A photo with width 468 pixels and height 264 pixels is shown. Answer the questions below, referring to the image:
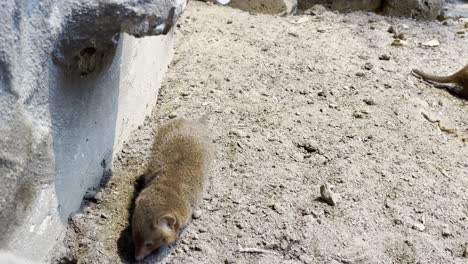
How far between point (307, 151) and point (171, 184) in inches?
33.2

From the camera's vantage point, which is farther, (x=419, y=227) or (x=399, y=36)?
(x=399, y=36)

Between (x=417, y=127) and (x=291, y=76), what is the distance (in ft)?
2.80

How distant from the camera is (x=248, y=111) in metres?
3.47

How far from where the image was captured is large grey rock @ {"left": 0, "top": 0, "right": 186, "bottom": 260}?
188cm

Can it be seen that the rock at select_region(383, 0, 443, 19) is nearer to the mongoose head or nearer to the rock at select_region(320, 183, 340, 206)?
the rock at select_region(320, 183, 340, 206)

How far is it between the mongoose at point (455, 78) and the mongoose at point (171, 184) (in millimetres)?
1708

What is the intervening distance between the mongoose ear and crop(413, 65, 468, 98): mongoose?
231 centimetres

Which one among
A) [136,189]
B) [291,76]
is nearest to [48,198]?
[136,189]

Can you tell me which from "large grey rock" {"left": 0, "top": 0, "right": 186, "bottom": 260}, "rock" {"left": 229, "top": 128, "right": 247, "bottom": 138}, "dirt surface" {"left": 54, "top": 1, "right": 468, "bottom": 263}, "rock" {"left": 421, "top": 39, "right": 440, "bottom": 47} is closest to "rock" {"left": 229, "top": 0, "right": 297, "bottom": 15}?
"dirt surface" {"left": 54, "top": 1, "right": 468, "bottom": 263}

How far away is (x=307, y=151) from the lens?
323 centimetres

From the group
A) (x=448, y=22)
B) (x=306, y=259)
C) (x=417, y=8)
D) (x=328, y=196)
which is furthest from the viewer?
(x=417, y=8)

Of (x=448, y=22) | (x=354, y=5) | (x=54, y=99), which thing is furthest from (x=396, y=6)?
Answer: (x=54, y=99)

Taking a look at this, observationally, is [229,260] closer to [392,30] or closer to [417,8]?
[392,30]

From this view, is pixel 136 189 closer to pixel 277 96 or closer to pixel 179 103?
pixel 179 103
